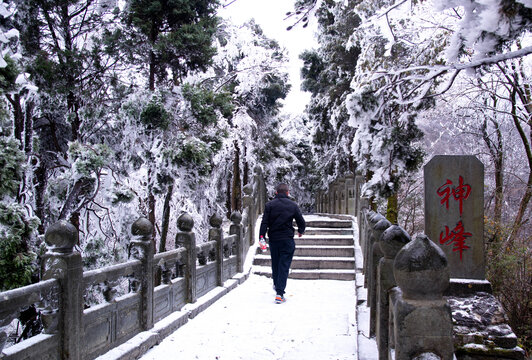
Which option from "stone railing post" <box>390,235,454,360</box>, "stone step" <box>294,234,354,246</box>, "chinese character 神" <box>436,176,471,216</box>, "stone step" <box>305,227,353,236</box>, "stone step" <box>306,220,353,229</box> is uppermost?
"chinese character 神" <box>436,176,471,216</box>

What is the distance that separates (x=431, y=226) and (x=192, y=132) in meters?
8.26

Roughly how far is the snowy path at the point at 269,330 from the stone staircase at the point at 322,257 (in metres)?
1.46

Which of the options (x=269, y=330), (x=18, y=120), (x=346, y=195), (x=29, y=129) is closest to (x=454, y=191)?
(x=269, y=330)

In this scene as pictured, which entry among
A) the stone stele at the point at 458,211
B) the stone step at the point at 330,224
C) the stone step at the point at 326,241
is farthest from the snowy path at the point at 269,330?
the stone step at the point at 330,224

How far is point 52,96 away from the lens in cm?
998

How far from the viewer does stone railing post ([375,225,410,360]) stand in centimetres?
348

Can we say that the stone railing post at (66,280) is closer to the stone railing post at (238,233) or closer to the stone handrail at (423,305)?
the stone handrail at (423,305)

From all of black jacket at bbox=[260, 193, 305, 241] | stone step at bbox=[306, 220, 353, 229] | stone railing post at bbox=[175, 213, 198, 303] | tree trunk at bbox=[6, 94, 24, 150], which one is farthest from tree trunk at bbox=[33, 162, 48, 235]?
stone step at bbox=[306, 220, 353, 229]

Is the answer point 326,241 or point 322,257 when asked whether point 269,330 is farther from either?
point 326,241

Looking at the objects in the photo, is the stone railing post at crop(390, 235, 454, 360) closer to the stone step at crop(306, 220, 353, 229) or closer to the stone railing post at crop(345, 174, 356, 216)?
the stone step at crop(306, 220, 353, 229)

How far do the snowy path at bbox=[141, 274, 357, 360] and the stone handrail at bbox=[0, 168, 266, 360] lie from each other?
451 mm

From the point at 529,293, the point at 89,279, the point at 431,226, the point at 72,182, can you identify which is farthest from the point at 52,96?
the point at 529,293

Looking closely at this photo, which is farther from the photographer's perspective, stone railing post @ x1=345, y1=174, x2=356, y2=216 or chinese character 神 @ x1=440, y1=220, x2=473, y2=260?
stone railing post @ x1=345, y1=174, x2=356, y2=216

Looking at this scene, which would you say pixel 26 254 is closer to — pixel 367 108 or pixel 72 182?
pixel 72 182
